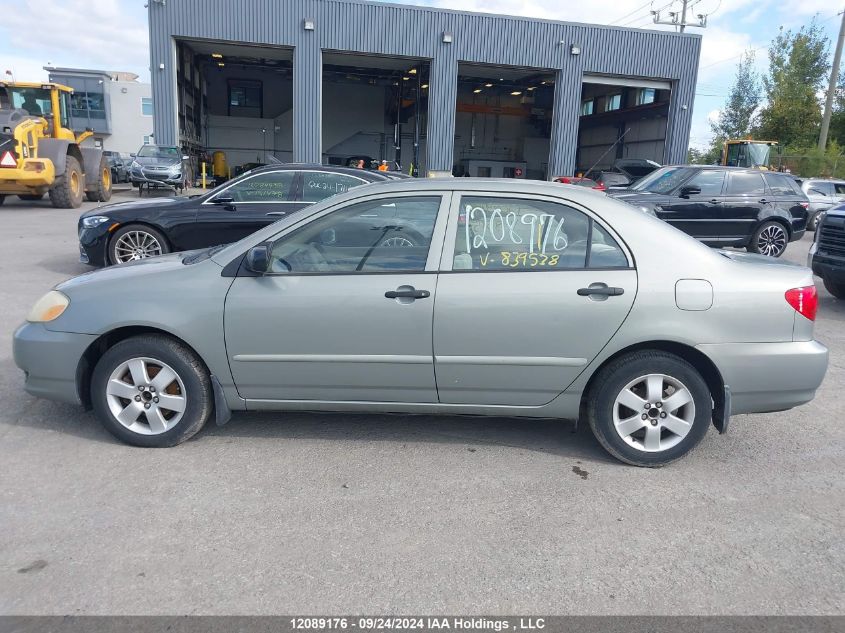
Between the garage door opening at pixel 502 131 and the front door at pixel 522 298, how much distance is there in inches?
1495

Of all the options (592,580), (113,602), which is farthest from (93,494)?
(592,580)

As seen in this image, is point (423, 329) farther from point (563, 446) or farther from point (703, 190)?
point (703, 190)

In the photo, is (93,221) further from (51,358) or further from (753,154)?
(753,154)

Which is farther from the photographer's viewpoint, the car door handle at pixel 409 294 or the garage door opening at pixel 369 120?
the garage door opening at pixel 369 120

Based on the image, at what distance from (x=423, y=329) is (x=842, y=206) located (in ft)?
24.3

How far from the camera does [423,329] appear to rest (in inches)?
145

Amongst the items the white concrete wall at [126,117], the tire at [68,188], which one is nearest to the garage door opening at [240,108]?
the white concrete wall at [126,117]

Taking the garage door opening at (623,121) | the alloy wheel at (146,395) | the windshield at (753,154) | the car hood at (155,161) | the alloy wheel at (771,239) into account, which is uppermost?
the garage door opening at (623,121)

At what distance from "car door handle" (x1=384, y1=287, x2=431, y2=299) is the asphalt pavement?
3.19 ft

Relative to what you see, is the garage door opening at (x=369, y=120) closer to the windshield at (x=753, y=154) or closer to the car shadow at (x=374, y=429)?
the windshield at (x=753, y=154)

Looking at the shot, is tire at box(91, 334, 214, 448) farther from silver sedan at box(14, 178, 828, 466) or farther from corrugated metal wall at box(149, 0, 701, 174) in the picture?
corrugated metal wall at box(149, 0, 701, 174)

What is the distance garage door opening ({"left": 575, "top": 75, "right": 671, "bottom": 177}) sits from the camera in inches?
1190

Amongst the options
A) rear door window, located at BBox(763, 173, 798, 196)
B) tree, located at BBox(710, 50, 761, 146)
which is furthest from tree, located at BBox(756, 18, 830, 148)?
rear door window, located at BBox(763, 173, 798, 196)

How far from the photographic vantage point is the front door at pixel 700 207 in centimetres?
1186
